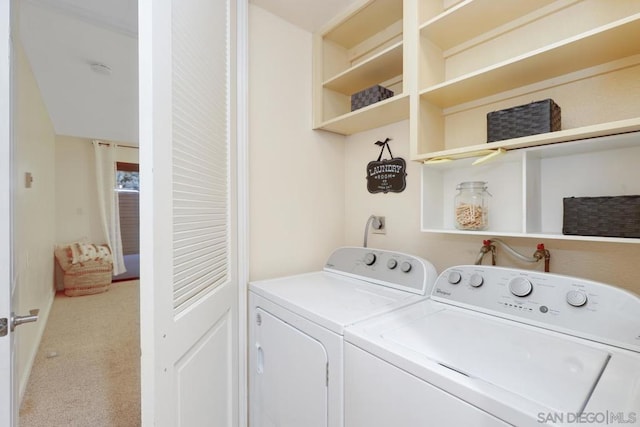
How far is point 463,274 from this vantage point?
46.3 inches

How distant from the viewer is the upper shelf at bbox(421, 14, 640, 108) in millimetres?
874

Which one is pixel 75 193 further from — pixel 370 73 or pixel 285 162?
pixel 370 73

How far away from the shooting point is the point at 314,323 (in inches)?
41.2

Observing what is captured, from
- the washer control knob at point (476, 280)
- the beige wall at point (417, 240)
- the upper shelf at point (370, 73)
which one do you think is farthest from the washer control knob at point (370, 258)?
the upper shelf at point (370, 73)

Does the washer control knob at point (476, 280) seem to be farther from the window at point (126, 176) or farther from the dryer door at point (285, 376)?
the window at point (126, 176)

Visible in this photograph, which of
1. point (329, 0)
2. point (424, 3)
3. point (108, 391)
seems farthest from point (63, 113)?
point (424, 3)

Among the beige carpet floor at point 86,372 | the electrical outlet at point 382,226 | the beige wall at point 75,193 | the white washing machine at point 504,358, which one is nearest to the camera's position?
the white washing machine at point 504,358

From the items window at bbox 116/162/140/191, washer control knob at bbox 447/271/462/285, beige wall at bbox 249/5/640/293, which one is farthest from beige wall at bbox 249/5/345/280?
window at bbox 116/162/140/191

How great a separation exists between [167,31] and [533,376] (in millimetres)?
1281

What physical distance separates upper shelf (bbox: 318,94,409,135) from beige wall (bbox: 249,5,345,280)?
0.48ft

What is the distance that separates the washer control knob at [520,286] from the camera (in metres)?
0.99

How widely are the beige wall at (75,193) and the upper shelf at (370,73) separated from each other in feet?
17.6

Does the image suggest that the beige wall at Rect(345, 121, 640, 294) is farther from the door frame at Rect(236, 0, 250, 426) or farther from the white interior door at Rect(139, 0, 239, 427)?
the white interior door at Rect(139, 0, 239, 427)

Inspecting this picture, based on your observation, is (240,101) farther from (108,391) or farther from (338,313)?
(108,391)
